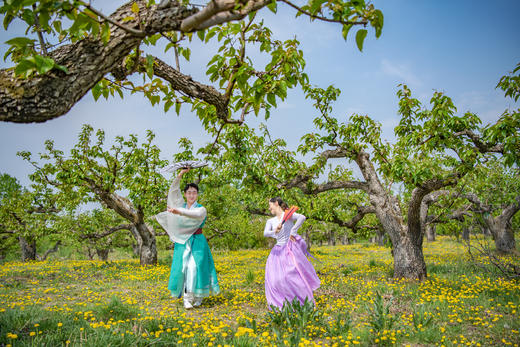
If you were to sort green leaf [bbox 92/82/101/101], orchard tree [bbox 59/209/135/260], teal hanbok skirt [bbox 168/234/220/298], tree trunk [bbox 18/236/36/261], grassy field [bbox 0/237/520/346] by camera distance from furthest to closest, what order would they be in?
tree trunk [bbox 18/236/36/261]
orchard tree [bbox 59/209/135/260]
teal hanbok skirt [bbox 168/234/220/298]
grassy field [bbox 0/237/520/346]
green leaf [bbox 92/82/101/101]

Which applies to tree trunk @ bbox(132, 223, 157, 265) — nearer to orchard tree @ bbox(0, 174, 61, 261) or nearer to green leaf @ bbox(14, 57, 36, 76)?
orchard tree @ bbox(0, 174, 61, 261)

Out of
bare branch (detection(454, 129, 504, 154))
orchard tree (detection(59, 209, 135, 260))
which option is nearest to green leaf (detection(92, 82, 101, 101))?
bare branch (detection(454, 129, 504, 154))

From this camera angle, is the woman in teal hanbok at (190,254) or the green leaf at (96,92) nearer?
the green leaf at (96,92)

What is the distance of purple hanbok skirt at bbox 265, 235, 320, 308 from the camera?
206 inches

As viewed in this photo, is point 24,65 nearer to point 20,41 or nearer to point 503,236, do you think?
point 20,41

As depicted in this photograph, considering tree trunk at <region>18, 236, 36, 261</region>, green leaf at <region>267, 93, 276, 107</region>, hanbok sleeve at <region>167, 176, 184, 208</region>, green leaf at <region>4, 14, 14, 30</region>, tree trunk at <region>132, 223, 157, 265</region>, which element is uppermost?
green leaf at <region>4, 14, 14, 30</region>

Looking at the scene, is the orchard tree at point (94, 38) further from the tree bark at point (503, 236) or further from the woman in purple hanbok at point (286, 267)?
the tree bark at point (503, 236)

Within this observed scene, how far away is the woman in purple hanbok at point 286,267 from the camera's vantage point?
525 centimetres

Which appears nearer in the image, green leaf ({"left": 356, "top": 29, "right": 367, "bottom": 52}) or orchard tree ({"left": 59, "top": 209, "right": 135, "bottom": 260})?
green leaf ({"left": 356, "top": 29, "right": 367, "bottom": 52})

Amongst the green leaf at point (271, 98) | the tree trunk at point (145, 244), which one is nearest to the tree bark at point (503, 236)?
the green leaf at point (271, 98)

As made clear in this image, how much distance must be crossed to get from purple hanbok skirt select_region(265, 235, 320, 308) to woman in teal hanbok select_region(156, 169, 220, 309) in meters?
1.49

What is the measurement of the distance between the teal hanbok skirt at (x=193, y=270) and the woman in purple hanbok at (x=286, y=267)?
1452 millimetres

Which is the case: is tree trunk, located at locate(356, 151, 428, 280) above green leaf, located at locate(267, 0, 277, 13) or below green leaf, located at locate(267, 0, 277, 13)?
below

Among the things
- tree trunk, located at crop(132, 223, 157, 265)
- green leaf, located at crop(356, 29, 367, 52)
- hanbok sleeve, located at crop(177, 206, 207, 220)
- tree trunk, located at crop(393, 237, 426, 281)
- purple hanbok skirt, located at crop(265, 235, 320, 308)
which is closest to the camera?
green leaf, located at crop(356, 29, 367, 52)
